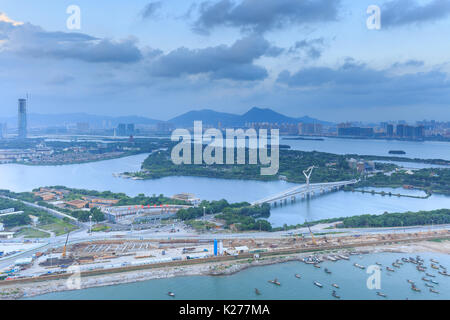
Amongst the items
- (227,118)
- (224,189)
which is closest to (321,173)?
(224,189)

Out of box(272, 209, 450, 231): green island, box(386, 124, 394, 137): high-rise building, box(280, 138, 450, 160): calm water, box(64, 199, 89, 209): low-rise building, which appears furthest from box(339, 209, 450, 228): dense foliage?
box(386, 124, 394, 137): high-rise building

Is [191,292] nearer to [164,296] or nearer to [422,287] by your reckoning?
[164,296]

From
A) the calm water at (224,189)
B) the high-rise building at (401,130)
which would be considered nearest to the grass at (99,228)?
the calm water at (224,189)

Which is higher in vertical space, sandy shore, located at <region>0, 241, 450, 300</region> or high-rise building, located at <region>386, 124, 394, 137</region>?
high-rise building, located at <region>386, 124, 394, 137</region>

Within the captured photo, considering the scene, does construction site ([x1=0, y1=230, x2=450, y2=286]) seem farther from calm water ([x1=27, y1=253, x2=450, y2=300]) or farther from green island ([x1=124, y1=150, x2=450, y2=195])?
green island ([x1=124, y1=150, x2=450, y2=195])

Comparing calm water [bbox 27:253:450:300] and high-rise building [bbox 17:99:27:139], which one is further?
high-rise building [bbox 17:99:27:139]

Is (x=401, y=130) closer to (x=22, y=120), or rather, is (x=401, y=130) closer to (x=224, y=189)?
(x=224, y=189)
